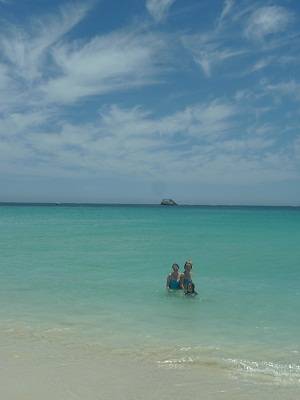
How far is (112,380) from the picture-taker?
7371 mm

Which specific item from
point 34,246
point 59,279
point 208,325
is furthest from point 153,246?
point 208,325

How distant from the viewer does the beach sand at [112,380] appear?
6793mm

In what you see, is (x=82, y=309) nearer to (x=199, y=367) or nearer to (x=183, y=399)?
(x=199, y=367)

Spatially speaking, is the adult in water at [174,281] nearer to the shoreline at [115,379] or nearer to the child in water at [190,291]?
the child in water at [190,291]

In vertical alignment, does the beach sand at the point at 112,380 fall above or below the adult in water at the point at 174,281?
below

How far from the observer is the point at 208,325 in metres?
11.0

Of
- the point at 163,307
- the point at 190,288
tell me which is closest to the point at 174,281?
the point at 190,288

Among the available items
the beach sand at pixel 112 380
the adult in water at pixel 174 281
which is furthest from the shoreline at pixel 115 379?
the adult in water at pixel 174 281

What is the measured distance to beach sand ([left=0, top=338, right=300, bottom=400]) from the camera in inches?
267

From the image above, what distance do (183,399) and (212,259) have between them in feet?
58.2

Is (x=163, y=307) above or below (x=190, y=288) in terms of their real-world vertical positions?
below

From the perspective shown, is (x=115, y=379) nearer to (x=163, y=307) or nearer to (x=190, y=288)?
(x=163, y=307)

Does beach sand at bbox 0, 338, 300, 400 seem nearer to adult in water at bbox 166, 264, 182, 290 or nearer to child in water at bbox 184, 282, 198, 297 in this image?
child in water at bbox 184, 282, 198, 297

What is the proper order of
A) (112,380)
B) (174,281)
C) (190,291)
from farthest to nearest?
(174,281), (190,291), (112,380)
